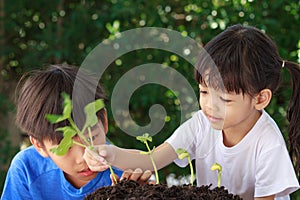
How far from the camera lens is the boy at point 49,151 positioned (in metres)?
1.62

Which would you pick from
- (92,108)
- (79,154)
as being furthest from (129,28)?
(92,108)

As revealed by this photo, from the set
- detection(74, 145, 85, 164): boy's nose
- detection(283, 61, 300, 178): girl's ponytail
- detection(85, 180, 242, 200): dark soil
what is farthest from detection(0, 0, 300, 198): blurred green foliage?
detection(85, 180, 242, 200): dark soil

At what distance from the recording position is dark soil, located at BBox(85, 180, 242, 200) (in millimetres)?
1243

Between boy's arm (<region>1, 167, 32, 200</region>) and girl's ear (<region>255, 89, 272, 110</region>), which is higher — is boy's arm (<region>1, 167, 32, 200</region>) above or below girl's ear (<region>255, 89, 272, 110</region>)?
below

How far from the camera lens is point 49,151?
5.23 feet

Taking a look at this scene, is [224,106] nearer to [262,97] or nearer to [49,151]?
[262,97]

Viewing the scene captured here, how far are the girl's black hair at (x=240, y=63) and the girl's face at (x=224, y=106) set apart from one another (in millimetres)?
19

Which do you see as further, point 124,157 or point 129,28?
point 129,28

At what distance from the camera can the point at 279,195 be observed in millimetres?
1651

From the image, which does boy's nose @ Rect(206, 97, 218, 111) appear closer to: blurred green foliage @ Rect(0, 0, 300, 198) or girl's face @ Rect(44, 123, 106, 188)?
girl's face @ Rect(44, 123, 106, 188)

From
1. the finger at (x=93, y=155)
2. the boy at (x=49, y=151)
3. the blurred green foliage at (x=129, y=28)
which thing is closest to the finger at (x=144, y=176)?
the boy at (x=49, y=151)

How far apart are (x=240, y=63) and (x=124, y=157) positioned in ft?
1.32

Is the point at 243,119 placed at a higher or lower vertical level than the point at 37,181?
higher

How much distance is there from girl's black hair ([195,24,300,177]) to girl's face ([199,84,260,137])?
2cm
